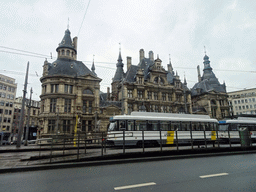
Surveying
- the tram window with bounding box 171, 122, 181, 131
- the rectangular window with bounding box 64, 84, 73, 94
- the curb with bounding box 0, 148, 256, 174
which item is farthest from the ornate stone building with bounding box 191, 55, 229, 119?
the curb with bounding box 0, 148, 256, 174

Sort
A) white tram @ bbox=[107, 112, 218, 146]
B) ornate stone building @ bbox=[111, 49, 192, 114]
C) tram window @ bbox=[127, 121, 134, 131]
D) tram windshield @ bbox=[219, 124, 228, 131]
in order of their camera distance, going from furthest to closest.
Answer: ornate stone building @ bbox=[111, 49, 192, 114] < tram windshield @ bbox=[219, 124, 228, 131] < tram window @ bbox=[127, 121, 134, 131] < white tram @ bbox=[107, 112, 218, 146]

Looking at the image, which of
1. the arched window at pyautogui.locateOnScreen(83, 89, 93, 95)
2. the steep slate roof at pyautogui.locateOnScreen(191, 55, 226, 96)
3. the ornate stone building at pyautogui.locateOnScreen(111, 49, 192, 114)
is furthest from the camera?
the steep slate roof at pyautogui.locateOnScreen(191, 55, 226, 96)

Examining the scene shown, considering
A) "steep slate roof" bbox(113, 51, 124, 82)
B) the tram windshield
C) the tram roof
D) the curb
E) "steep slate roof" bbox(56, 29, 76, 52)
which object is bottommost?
the curb

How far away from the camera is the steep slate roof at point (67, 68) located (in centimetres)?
3622

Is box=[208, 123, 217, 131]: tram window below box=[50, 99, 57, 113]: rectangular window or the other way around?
below

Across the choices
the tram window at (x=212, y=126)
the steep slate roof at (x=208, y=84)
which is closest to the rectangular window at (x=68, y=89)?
the tram window at (x=212, y=126)

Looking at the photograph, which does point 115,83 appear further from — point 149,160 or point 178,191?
point 178,191

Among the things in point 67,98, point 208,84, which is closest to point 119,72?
point 67,98

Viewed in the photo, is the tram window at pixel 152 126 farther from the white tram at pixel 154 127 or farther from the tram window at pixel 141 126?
the tram window at pixel 141 126

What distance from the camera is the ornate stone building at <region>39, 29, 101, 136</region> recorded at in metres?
33.1

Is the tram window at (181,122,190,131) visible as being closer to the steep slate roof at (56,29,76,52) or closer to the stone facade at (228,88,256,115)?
the steep slate roof at (56,29,76,52)

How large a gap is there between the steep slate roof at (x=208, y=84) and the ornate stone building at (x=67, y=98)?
3498 cm

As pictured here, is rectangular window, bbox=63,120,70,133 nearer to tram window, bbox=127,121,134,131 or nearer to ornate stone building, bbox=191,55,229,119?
tram window, bbox=127,121,134,131

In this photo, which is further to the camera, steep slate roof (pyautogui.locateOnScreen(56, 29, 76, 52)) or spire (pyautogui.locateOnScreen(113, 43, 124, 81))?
spire (pyautogui.locateOnScreen(113, 43, 124, 81))
